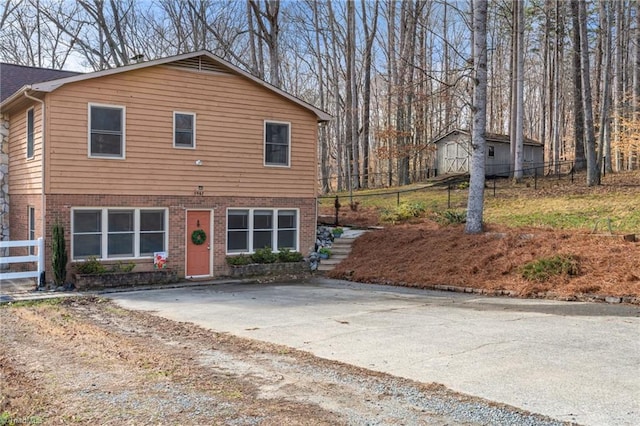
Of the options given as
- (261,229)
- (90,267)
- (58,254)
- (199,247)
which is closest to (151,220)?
(199,247)

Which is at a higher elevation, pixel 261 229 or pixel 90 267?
pixel 261 229

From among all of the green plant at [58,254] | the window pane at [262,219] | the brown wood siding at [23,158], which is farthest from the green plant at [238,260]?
the brown wood siding at [23,158]

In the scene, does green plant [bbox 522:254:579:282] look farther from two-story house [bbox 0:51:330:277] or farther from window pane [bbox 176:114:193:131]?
window pane [bbox 176:114:193:131]

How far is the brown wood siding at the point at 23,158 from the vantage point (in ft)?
43.7

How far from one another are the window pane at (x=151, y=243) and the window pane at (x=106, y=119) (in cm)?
290

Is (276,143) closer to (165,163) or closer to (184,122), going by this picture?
(184,122)

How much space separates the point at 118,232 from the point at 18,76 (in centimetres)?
807

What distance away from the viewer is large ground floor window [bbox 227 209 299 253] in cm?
1580

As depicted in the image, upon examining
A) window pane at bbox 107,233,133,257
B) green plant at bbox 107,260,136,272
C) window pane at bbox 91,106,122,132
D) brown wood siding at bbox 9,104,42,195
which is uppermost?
window pane at bbox 91,106,122,132

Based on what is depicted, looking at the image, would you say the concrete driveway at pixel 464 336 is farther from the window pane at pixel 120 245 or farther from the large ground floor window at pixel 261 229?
the large ground floor window at pixel 261 229

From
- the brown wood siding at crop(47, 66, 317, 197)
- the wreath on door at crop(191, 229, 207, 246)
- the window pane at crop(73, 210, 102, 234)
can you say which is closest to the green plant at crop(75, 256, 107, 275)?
the window pane at crop(73, 210, 102, 234)

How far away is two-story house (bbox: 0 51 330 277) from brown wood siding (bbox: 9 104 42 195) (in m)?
0.03

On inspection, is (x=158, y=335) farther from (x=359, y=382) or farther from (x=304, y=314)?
(x=359, y=382)

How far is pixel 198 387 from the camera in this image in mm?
5211
